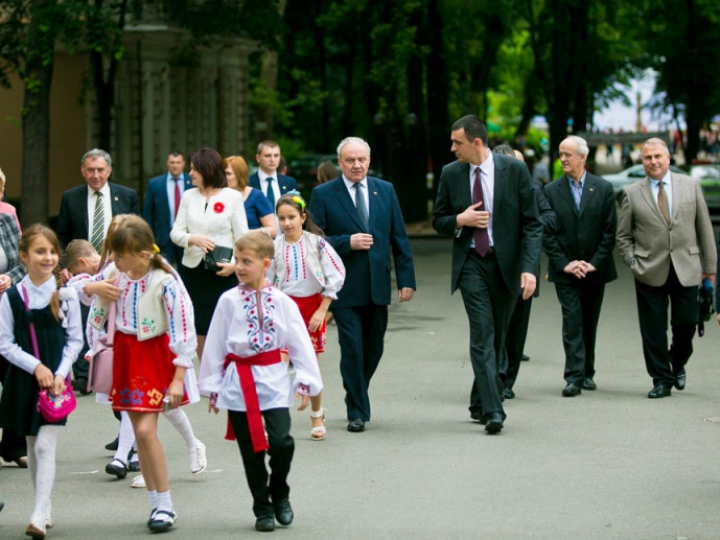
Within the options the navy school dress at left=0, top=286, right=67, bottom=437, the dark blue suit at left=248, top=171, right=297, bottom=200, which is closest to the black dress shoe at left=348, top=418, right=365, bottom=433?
the navy school dress at left=0, top=286, right=67, bottom=437

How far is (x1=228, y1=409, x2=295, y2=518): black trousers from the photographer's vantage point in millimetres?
6148

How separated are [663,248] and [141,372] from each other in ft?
17.6

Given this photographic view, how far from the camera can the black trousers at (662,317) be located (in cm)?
1034

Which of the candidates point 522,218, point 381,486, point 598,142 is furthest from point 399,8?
point 381,486

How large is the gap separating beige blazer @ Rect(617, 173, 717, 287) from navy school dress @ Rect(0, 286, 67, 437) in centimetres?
549

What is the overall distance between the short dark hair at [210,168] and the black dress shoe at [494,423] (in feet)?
9.10

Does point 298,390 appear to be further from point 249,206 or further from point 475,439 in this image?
point 249,206

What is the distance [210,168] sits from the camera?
9.67m

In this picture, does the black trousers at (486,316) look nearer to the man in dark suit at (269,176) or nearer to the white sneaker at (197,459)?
the white sneaker at (197,459)

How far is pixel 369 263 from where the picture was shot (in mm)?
8938

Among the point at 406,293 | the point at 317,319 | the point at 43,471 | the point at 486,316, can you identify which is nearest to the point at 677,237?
the point at 486,316

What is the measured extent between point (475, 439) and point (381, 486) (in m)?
1.50

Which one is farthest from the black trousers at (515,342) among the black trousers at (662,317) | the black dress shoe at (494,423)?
the black dress shoe at (494,423)

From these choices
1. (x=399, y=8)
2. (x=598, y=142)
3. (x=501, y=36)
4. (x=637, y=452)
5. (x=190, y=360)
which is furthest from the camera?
(x=598, y=142)
